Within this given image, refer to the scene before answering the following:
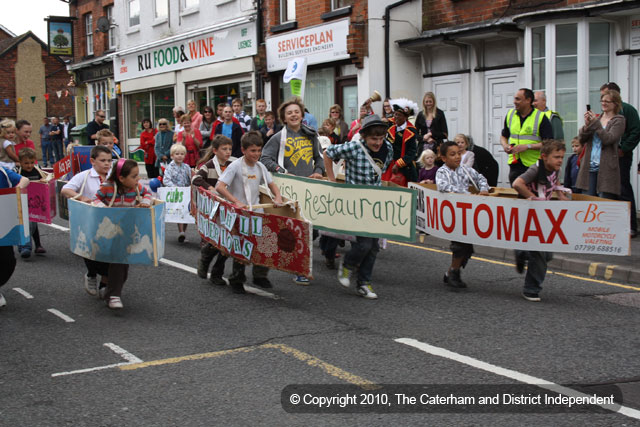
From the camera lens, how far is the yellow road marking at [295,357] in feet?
16.7

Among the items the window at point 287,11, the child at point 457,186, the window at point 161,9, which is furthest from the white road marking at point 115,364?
the window at point 161,9

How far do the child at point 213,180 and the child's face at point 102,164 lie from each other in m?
0.94

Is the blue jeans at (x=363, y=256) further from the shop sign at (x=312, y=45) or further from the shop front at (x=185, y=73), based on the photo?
the shop front at (x=185, y=73)

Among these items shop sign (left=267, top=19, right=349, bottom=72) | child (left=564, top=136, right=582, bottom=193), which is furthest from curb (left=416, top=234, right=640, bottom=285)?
shop sign (left=267, top=19, right=349, bottom=72)

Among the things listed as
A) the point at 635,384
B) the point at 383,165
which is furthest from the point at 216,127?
the point at 635,384

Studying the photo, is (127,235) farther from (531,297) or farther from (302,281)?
(531,297)

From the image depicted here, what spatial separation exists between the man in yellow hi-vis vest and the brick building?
44.3 m

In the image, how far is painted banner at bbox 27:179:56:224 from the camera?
32.1 ft

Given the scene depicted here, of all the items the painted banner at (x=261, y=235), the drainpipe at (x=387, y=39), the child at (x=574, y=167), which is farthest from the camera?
the drainpipe at (x=387, y=39)

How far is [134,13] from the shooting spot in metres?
29.3

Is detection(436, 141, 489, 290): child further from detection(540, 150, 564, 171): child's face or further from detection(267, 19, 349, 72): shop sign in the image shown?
detection(267, 19, 349, 72): shop sign

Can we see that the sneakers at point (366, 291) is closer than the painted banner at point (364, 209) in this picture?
No

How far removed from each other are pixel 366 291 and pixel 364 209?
82 centimetres

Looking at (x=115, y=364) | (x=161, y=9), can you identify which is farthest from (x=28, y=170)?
(x=161, y=9)
